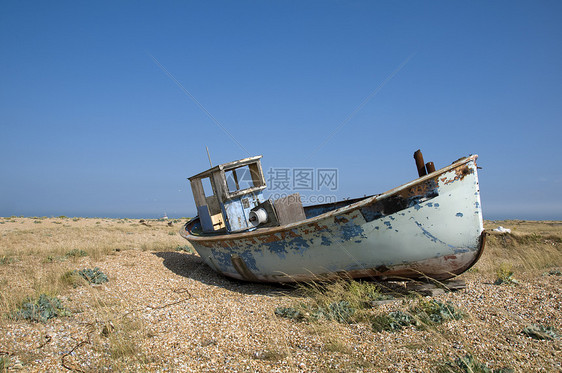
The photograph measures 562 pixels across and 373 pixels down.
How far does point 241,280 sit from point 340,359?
4.36 m

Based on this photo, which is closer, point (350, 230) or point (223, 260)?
point (350, 230)

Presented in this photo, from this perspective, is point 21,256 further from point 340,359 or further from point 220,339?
point 340,359

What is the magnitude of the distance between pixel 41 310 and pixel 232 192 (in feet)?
14.3

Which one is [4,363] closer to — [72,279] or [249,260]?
[72,279]

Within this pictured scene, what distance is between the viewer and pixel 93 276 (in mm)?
6629

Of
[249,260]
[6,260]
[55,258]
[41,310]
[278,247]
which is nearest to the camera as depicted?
[41,310]

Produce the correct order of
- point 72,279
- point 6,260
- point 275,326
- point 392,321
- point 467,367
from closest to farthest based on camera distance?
point 467,367 < point 392,321 < point 275,326 < point 72,279 < point 6,260

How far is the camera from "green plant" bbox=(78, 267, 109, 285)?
6.50 meters

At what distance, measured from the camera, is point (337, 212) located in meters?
5.03

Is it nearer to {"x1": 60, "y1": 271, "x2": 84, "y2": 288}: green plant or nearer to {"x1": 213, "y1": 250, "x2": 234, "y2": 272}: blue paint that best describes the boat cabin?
{"x1": 213, "y1": 250, "x2": 234, "y2": 272}: blue paint

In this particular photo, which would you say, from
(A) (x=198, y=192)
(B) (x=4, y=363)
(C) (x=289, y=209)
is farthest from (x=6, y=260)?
(C) (x=289, y=209)

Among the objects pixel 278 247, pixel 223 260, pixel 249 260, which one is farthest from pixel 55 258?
pixel 278 247

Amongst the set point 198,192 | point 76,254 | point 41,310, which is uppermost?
point 198,192

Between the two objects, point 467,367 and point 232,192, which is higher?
point 232,192
